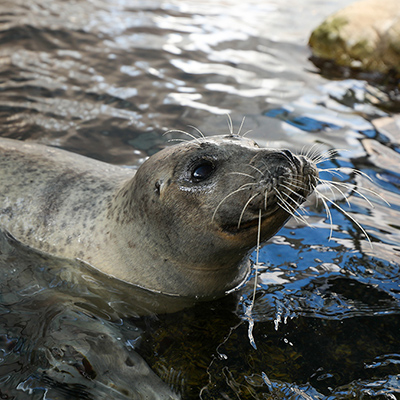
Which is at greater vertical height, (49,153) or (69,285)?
(49,153)

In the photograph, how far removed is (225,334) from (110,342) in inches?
29.8

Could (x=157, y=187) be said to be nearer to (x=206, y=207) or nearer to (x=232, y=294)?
(x=206, y=207)

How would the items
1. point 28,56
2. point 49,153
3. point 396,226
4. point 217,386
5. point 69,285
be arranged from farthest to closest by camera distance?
point 28,56 < point 396,226 < point 49,153 < point 69,285 < point 217,386

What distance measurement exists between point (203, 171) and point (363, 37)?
21.0 feet

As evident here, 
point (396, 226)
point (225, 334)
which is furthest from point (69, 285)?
point (396, 226)

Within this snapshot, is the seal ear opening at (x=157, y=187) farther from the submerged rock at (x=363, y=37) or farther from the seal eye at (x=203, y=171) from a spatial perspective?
the submerged rock at (x=363, y=37)

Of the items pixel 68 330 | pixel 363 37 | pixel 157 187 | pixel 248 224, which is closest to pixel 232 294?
pixel 248 224

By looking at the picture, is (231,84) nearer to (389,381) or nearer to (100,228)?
(100,228)

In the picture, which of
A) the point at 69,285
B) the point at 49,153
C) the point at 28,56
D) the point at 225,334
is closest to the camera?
the point at 225,334

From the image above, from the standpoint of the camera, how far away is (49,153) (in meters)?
4.49

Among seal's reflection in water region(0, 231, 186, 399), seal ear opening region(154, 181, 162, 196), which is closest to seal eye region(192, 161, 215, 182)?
seal ear opening region(154, 181, 162, 196)

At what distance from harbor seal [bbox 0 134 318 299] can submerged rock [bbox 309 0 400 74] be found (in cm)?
562

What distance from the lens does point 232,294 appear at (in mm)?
3941

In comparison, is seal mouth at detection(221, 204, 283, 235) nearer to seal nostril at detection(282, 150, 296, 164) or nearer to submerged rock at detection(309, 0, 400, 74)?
seal nostril at detection(282, 150, 296, 164)
